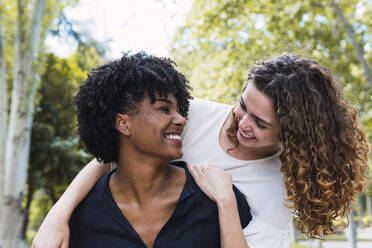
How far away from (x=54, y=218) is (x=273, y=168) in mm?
1434

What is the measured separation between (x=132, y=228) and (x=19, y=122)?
5.75 m

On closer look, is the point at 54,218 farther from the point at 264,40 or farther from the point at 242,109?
the point at 264,40

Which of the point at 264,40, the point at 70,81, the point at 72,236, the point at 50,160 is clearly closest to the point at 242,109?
the point at 72,236

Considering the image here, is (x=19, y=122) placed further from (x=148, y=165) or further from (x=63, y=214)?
(x=148, y=165)

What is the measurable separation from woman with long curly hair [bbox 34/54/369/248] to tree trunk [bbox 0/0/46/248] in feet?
17.0

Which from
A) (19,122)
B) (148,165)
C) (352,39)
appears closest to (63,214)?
(148,165)

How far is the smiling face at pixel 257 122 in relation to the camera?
103 inches

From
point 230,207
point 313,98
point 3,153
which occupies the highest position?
point 313,98

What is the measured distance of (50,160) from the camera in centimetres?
1334

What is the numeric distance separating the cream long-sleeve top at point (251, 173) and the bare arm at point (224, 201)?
0.65ft

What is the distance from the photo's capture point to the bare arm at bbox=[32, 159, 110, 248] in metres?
2.18

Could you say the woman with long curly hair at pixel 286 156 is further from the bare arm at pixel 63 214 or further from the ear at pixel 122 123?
the ear at pixel 122 123

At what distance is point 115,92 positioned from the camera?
2.30 m

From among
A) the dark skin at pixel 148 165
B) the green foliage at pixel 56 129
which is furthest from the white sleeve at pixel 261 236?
the green foliage at pixel 56 129
